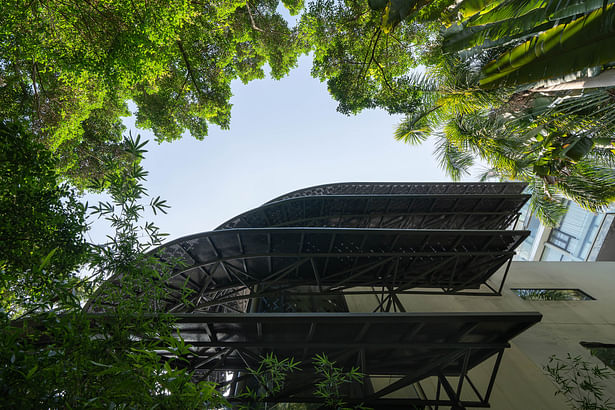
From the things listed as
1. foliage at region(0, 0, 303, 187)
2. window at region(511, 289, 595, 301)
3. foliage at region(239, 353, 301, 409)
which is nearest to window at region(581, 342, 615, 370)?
window at region(511, 289, 595, 301)

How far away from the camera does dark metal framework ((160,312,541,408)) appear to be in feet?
14.5

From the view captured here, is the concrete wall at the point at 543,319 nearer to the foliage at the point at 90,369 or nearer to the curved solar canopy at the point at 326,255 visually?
the curved solar canopy at the point at 326,255

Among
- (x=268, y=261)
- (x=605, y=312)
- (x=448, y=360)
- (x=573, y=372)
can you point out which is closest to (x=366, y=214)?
(x=268, y=261)

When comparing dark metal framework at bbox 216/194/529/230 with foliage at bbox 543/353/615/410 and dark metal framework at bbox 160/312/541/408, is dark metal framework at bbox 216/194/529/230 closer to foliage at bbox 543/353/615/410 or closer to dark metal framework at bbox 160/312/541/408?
dark metal framework at bbox 160/312/541/408

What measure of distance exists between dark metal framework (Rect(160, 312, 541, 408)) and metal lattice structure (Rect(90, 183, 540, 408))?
0.03 meters

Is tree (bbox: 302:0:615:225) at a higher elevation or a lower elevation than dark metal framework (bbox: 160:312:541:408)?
higher

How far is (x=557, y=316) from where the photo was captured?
29.1 feet

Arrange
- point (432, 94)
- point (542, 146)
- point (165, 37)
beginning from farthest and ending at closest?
point (432, 94) < point (542, 146) < point (165, 37)

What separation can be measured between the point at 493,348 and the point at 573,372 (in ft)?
14.7

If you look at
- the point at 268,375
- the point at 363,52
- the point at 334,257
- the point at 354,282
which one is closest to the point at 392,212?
the point at 354,282

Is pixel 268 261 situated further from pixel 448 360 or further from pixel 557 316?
pixel 557 316

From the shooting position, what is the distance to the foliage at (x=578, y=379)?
591cm

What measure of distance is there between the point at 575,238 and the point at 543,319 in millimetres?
12189

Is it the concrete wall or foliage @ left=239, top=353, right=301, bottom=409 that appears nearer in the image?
foliage @ left=239, top=353, right=301, bottom=409
